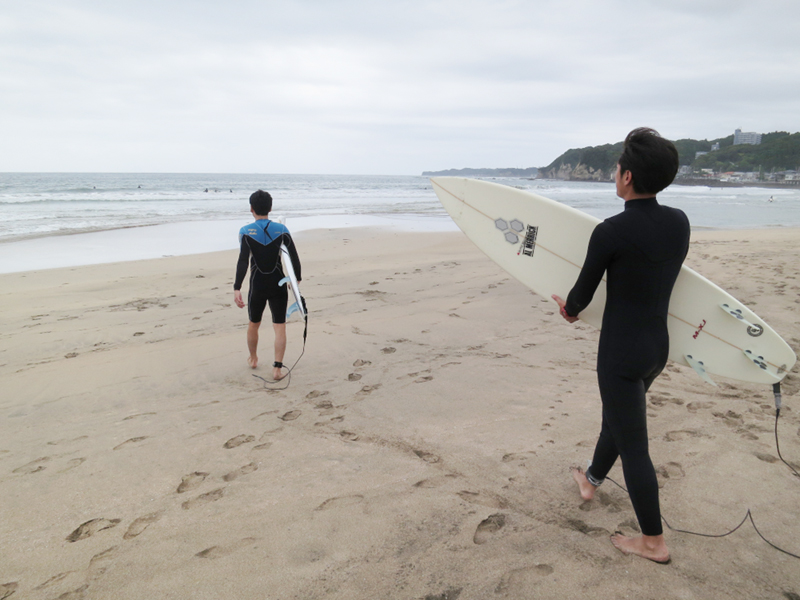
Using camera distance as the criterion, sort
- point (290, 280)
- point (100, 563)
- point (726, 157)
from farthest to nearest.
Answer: point (726, 157) → point (290, 280) → point (100, 563)

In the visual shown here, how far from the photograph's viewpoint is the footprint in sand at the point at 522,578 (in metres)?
1.67

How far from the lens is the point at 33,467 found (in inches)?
100

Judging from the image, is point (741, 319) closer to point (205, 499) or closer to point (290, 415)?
point (290, 415)

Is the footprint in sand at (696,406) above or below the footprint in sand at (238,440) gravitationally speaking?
above

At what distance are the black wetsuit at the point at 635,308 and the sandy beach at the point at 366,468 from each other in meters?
0.45

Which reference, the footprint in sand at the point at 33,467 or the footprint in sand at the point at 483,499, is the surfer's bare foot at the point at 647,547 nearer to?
the footprint in sand at the point at 483,499

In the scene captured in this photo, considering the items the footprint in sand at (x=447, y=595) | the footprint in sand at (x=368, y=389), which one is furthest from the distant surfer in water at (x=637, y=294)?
the footprint in sand at (x=368, y=389)

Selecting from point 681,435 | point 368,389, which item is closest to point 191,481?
point 368,389

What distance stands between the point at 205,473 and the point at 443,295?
429 cm

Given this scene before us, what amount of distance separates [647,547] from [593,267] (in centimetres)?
115

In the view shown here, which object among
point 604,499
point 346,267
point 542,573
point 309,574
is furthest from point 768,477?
point 346,267

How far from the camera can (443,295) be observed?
20.6 ft

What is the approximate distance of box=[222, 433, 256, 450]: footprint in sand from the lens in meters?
2.74

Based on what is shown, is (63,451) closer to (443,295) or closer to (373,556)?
(373,556)
